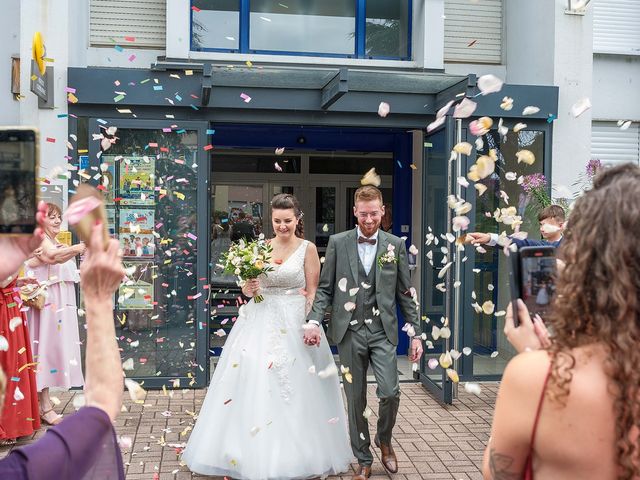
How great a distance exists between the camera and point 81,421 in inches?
62.0

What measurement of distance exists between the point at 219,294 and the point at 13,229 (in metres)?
9.43

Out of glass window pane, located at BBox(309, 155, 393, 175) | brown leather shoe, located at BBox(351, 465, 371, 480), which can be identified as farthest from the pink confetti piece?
glass window pane, located at BBox(309, 155, 393, 175)

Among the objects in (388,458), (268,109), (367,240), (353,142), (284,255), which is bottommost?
(388,458)

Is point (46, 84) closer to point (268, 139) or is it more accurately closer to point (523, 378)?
point (268, 139)

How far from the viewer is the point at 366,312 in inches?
225

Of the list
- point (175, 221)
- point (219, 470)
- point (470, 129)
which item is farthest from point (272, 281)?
point (470, 129)

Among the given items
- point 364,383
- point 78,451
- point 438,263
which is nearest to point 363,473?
point 364,383

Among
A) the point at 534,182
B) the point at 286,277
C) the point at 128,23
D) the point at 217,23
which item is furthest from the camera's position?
the point at 217,23

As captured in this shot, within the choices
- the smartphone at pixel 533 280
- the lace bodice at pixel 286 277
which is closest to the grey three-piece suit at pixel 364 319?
the lace bodice at pixel 286 277

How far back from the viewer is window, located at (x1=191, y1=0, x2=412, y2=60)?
374 inches

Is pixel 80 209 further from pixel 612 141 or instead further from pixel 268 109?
pixel 612 141

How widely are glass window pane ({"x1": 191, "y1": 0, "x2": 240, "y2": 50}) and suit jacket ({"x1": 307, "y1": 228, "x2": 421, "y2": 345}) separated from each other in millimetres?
4629

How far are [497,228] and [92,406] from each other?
7587 mm

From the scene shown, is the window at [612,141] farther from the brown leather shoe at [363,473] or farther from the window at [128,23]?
the brown leather shoe at [363,473]
